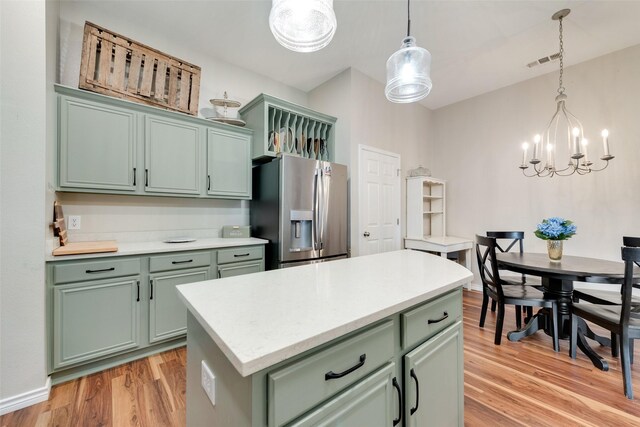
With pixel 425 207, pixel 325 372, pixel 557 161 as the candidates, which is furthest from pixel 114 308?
pixel 557 161

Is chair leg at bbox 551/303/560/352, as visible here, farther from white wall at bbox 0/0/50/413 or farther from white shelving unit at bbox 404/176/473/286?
white wall at bbox 0/0/50/413

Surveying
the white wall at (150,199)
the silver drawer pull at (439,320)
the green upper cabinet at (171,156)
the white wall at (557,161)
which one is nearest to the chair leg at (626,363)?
the silver drawer pull at (439,320)

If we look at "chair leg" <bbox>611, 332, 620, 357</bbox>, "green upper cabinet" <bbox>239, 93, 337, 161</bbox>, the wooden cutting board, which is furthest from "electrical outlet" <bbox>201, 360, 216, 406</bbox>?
"chair leg" <bbox>611, 332, 620, 357</bbox>

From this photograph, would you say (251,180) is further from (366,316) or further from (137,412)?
(366,316)

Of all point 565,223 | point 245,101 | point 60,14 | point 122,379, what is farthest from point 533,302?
point 60,14

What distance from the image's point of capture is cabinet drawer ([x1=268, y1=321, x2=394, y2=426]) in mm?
658

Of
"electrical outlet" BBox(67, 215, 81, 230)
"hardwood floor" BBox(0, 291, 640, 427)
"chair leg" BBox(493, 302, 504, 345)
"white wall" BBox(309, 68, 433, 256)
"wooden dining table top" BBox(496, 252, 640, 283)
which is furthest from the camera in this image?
"white wall" BBox(309, 68, 433, 256)

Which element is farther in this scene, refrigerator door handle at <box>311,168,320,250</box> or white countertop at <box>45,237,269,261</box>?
refrigerator door handle at <box>311,168,320,250</box>

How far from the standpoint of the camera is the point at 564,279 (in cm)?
225

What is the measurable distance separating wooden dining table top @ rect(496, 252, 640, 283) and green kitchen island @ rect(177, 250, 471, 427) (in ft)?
4.69

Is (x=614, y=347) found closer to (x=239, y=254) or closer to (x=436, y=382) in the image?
(x=436, y=382)

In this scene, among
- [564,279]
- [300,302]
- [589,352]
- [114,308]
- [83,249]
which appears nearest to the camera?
[300,302]

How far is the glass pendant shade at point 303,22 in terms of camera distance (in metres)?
1.29

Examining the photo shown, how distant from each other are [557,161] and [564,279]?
2.07 m
